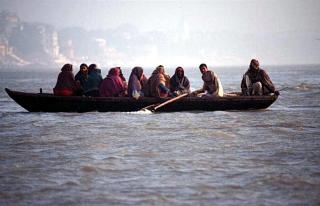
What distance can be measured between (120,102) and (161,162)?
8.08 metres

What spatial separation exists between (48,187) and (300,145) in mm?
4966

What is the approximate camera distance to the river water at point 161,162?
6.27 metres

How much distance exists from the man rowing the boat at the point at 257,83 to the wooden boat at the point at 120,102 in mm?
297

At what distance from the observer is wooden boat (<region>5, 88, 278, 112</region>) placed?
53.2 feet

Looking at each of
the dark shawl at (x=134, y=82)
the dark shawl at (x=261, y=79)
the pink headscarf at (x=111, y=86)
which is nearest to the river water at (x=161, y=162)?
the dark shawl at (x=134, y=82)

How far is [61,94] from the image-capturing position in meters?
16.5

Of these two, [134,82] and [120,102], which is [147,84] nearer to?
[134,82]

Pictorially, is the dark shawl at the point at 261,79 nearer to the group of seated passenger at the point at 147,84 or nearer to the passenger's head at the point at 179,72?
the group of seated passenger at the point at 147,84

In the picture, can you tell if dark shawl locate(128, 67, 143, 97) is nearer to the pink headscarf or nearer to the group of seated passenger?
the group of seated passenger

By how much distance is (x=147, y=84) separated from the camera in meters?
16.5

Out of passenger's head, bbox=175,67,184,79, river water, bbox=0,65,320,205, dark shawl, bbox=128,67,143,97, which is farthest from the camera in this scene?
passenger's head, bbox=175,67,184,79

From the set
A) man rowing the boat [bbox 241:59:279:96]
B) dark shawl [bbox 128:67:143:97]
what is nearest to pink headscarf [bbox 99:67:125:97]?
dark shawl [bbox 128:67:143:97]

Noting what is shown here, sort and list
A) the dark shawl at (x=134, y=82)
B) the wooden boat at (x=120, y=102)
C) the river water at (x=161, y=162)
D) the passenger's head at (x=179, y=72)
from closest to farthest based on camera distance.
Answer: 1. the river water at (x=161, y=162)
2. the wooden boat at (x=120, y=102)
3. the dark shawl at (x=134, y=82)
4. the passenger's head at (x=179, y=72)

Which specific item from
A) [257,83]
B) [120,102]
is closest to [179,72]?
[120,102]
